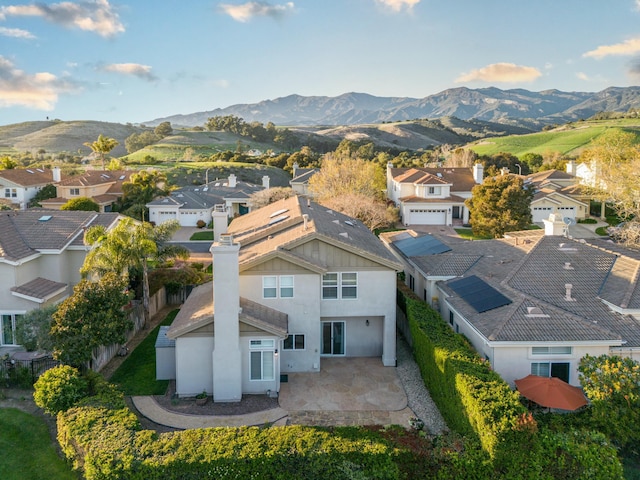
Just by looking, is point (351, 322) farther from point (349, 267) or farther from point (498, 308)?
point (498, 308)

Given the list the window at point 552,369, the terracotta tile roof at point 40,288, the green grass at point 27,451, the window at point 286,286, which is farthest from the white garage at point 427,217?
the green grass at point 27,451

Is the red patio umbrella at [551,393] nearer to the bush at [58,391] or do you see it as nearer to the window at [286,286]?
the window at [286,286]

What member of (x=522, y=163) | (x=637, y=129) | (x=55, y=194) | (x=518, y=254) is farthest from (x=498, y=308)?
(x=637, y=129)

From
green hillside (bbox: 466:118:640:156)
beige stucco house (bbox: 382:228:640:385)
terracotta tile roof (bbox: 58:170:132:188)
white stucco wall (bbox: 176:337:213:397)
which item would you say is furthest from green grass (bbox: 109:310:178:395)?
green hillside (bbox: 466:118:640:156)

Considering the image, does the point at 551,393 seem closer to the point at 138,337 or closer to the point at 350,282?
the point at 350,282

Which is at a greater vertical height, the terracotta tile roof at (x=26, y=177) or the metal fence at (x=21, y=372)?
the terracotta tile roof at (x=26, y=177)

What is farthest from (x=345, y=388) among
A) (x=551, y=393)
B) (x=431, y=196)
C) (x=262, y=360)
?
(x=431, y=196)
